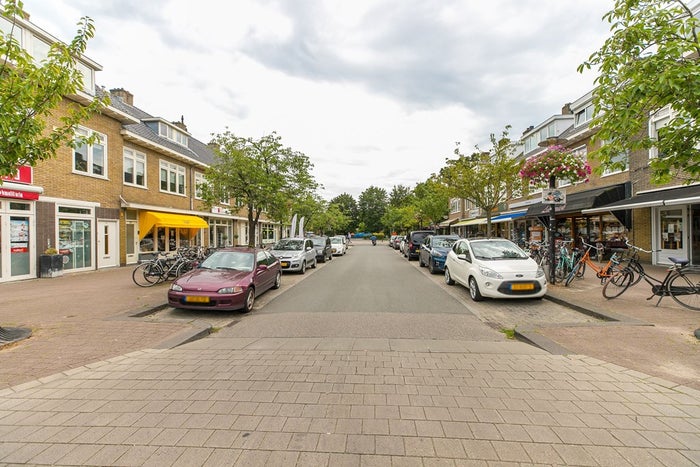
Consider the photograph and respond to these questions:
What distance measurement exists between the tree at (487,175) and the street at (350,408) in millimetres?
10370

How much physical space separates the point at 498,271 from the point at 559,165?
4129mm

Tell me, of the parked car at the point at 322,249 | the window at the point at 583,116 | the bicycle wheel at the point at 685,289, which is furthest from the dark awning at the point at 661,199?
the parked car at the point at 322,249

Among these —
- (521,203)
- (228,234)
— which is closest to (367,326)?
(521,203)

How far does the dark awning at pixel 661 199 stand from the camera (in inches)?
449

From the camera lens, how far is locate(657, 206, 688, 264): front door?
1316 cm

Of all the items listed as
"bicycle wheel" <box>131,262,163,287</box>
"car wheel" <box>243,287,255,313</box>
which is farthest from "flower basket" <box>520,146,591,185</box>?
"bicycle wheel" <box>131,262,163,287</box>

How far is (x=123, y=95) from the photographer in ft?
72.3

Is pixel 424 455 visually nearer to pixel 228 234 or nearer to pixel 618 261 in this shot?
pixel 618 261

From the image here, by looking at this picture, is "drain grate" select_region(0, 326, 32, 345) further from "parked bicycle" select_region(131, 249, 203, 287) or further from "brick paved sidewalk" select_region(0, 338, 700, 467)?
"parked bicycle" select_region(131, 249, 203, 287)

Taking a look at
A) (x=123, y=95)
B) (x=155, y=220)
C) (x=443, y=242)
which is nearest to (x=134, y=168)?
(x=155, y=220)

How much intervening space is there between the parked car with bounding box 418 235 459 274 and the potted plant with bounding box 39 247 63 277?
14187 millimetres

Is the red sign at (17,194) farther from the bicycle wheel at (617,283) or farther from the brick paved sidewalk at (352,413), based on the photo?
the bicycle wheel at (617,283)

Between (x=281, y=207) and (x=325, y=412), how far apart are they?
12249 mm

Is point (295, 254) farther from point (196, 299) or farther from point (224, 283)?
point (196, 299)
